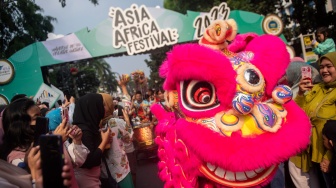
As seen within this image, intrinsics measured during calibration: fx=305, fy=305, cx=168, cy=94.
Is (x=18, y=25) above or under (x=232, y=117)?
above

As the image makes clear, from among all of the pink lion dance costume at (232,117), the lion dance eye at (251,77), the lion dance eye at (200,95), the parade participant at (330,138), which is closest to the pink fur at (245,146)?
the pink lion dance costume at (232,117)

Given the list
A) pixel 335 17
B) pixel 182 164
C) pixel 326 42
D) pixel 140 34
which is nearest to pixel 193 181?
pixel 182 164

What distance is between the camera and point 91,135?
8.64 ft

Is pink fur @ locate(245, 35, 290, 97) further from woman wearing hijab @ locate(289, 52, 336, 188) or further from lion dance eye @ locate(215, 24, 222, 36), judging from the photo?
woman wearing hijab @ locate(289, 52, 336, 188)

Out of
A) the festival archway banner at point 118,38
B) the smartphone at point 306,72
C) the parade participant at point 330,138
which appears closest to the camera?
the parade participant at point 330,138

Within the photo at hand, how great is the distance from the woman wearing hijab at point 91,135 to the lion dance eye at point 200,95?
1.02 metres

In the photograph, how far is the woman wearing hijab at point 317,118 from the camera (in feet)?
8.27

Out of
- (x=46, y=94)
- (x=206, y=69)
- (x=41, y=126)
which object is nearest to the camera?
(x=41, y=126)

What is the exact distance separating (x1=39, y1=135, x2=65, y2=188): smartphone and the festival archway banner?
10.0 meters

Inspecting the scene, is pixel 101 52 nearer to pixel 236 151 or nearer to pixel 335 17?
pixel 335 17

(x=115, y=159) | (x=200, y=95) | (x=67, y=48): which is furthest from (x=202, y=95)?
(x=67, y=48)

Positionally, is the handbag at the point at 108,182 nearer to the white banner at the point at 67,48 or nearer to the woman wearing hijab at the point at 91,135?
the woman wearing hijab at the point at 91,135

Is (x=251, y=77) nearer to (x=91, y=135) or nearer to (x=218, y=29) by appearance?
(x=218, y=29)

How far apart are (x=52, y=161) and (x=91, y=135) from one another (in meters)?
1.50
